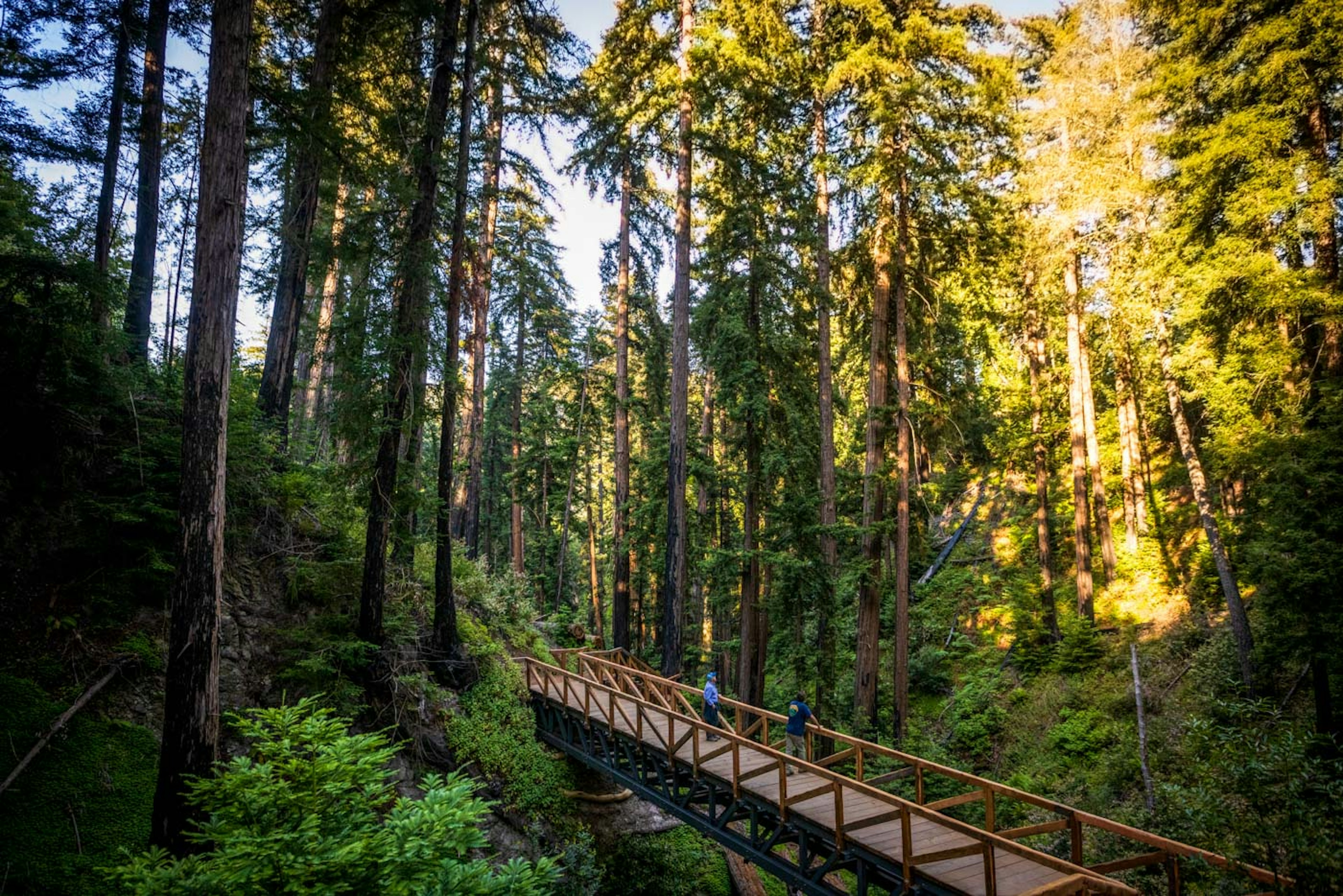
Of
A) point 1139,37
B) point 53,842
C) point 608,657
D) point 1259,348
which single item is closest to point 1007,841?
point 53,842

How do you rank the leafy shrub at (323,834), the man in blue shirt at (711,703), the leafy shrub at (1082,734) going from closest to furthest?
the leafy shrub at (323,834) → the man in blue shirt at (711,703) → the leafy shrub at (1082,734)

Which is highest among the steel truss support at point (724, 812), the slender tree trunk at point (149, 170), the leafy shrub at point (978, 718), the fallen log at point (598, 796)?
the slender tree trunk at point (149, 170)

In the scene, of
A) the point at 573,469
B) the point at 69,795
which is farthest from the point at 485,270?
the point at 573,469

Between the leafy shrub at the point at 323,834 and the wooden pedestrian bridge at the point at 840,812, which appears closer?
the leafy shrub at the point at 323,834

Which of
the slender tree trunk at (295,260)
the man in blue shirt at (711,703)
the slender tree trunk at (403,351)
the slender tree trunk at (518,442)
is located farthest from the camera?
the slender tree trunk at (518,442)

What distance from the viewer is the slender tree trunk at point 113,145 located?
11.9 meters

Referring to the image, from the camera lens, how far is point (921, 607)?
2173 cm

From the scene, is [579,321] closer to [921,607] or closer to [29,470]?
[921,607]

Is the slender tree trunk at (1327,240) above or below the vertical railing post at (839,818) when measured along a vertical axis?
above

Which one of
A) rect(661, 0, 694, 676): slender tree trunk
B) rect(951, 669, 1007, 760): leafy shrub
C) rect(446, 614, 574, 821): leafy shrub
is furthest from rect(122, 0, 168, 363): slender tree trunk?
rect(951, 669, 1007, 760): leafy shrub

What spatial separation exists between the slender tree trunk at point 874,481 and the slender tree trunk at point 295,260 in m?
11.4

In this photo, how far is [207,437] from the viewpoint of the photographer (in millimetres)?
6391

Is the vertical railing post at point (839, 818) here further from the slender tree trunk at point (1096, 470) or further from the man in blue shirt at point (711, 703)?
the slender tree trunk at point (1096, 470)

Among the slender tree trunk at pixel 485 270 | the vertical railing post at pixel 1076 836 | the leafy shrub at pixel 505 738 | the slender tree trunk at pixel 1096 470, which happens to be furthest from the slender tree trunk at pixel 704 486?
the slender tree trunk at pixel 1096 470
